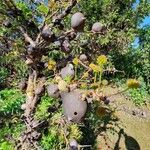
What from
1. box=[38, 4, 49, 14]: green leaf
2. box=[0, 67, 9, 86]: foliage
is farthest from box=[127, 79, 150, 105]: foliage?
box=[38, 4, 49, 14]: green leaf

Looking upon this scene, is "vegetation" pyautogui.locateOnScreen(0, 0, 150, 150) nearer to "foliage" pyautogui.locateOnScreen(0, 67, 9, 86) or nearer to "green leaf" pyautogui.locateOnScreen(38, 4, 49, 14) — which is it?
"green leaf" pyautogui.locateOnScreen(38, 4, 49, 14)

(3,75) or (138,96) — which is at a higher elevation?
(138,96)

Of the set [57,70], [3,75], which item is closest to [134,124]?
[3,75]

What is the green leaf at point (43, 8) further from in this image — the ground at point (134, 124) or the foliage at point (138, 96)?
the foliage at point (138, 96)

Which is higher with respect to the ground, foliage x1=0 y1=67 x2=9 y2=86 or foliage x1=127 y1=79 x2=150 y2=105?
foliage x1=127 y1=79 x2=150 y2=105

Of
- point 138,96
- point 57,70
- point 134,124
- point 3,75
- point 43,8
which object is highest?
point 138,96

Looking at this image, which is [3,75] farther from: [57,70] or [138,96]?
[57,70]

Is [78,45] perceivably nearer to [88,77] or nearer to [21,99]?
[88,77]

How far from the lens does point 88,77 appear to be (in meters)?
2.11

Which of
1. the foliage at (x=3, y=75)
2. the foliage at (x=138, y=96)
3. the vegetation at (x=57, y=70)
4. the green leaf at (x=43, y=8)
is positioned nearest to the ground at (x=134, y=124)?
the foliage at (x=138, y=96)

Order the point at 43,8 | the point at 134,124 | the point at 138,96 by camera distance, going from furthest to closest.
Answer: the point at 138,96, the point at 134,124, the point at 43,8

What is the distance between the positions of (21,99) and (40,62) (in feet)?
15.7

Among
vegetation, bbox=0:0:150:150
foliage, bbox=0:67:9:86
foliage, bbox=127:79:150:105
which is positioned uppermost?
foliage, bbox=127:79:150:105

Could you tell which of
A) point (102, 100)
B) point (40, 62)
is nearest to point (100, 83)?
point (102, 100)
